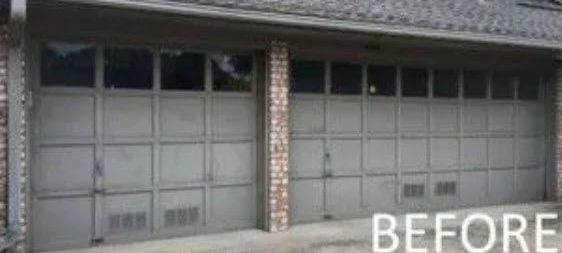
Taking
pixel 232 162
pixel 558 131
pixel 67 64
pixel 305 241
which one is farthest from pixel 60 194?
pixel 558 131

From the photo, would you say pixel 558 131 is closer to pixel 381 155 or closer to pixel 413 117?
pixel 413 117

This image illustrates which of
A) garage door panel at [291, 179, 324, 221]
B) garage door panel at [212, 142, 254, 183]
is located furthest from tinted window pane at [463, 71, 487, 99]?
garage door panel at [212, 142, 254, 183]

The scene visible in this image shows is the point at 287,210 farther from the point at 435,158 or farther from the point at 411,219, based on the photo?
the point at 435,158

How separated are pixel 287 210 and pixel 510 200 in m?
4.99

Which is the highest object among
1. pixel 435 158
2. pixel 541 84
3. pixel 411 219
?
pixel 541 84

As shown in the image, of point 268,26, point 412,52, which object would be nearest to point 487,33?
point 412,52

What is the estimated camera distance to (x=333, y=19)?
9.80 meters

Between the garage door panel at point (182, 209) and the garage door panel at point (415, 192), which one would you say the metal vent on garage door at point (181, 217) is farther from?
the garage door panel at point (415, 192)

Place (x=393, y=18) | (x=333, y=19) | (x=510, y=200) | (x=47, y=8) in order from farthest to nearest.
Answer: (x=510, y=200), (x=393, y=18), (x=333, y=19), (x=47, y=8)

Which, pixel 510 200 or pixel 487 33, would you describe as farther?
pixel 510 200

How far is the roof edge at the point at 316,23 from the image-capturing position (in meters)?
8.22

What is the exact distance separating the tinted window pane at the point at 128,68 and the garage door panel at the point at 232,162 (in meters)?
1.35

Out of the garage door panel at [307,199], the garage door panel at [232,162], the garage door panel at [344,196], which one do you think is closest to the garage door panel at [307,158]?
the garage door panel at [307,199]

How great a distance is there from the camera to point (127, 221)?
369 inches
